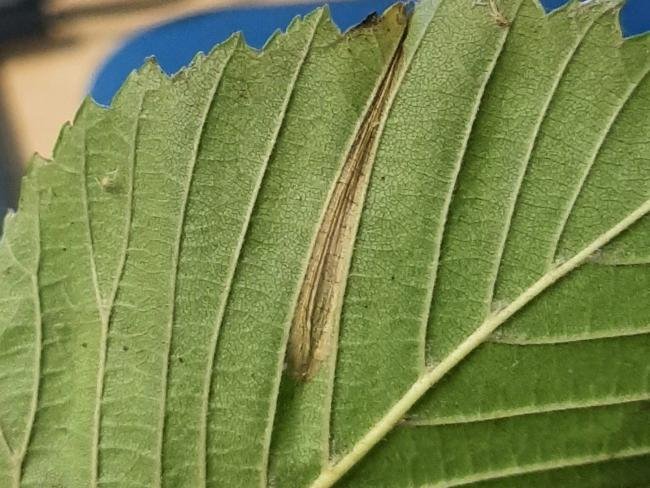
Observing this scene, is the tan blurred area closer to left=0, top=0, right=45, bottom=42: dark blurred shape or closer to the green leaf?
left=0, top=0, right=45, bottom=42: dark blurred shape

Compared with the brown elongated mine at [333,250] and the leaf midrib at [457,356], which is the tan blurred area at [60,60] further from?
the leaf midrib at [457,356]

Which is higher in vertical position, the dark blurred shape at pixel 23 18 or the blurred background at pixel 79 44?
the dark blurred shape at pixel 23 18

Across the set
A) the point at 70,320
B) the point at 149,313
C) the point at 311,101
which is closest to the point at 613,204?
the point at 311,101

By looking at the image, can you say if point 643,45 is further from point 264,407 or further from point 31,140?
point 31,140

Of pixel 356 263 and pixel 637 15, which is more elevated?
pixel 637 15

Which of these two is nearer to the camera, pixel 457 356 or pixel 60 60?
pixel 457 356

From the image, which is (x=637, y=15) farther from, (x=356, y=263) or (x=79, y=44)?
(x=79, y=44)

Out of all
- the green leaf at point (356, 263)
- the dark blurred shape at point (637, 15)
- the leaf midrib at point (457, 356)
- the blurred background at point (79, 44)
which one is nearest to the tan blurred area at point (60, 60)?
the blurred background at point (79, 44)

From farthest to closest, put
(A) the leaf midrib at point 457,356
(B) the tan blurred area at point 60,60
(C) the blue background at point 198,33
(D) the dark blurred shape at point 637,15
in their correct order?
(B) the tan blurred area at point 60,60, (C) the blue background at point 198,33, (D) the dark blurred shape at point 637,15, (A) the leaf midrib at point 457,356

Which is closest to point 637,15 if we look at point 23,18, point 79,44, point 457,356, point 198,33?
point 198,33

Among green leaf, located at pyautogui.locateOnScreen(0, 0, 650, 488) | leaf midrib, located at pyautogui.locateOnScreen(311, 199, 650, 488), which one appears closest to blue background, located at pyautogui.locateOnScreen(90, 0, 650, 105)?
green leaf, located at pyautogui.locateOnScreen(0, 0, 650, 488)
